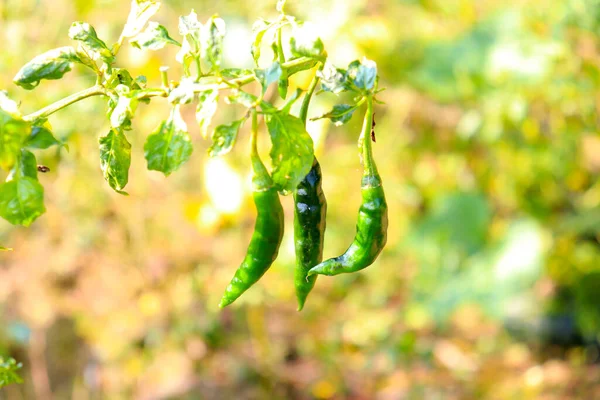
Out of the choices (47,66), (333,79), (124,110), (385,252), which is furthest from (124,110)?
(385,252)

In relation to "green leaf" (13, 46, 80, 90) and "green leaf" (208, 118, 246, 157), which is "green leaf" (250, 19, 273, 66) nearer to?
"green leaf" (208, 118, 246, 157)

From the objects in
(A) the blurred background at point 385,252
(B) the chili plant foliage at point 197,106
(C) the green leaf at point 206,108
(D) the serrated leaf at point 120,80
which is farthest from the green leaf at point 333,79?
(A) the blurred background at point 385,252

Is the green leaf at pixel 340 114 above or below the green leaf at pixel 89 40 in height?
below

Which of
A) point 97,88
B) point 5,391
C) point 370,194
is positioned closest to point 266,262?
point 370,194

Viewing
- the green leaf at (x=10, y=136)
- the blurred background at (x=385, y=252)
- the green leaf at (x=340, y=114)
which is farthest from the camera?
the blurred background at (x=385, y=252)

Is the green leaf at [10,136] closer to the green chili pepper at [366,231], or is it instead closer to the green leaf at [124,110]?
the green leaf at [124,110]

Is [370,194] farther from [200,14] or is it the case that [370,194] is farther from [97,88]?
[200,14]

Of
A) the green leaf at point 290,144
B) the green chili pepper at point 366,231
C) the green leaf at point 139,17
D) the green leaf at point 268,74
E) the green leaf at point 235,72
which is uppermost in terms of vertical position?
the green leaf at point 139,17

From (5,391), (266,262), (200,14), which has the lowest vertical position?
(266,262)
